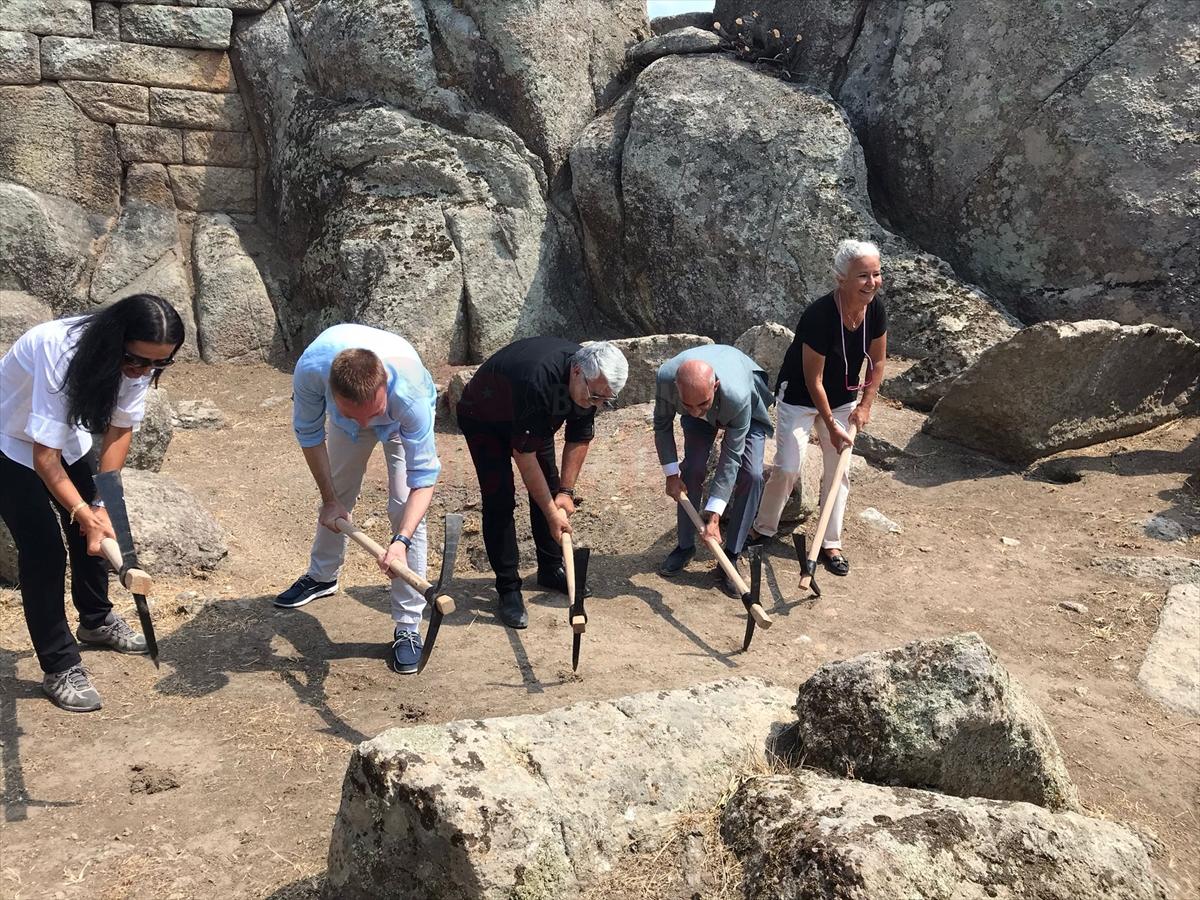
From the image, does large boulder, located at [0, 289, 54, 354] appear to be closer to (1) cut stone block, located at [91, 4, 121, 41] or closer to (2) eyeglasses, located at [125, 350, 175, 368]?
(1) cut stone block, located at [91, 4, 121, 41]

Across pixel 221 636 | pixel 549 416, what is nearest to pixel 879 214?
pixel 549 416

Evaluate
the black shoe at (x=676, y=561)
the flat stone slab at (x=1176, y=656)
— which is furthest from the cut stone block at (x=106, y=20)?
the flat stone slab at (x=1176, y=656)

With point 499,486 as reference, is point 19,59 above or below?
above

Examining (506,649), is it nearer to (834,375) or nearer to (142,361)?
(142,361)

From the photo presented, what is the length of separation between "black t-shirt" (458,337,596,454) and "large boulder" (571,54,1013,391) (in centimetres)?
446

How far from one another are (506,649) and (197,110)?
26.1 ft

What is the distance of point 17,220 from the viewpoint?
937 centimetres

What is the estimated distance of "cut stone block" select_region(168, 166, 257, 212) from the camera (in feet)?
33.5

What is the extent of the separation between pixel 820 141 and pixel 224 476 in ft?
19.1

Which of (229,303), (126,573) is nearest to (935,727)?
(126,573)

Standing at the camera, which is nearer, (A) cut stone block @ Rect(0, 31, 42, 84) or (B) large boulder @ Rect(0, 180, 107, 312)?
(B) large boulder @ Rect(0, 180, 107, 312)

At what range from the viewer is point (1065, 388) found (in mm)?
6762

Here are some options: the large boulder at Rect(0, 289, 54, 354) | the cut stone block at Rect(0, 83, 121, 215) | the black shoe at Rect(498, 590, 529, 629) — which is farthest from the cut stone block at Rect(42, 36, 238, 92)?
the black shoe at Rect(498, 590, 529, 629)

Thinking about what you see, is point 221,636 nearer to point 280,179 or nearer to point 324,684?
point 324,684
